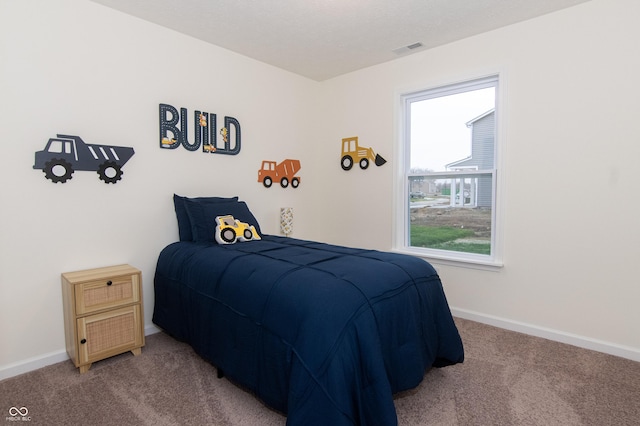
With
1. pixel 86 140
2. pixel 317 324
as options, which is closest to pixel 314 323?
pixel 317 324

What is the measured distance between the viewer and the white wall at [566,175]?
95.7 inches

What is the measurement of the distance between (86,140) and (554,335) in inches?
151

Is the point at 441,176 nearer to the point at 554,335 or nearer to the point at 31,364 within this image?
the point at 554,335

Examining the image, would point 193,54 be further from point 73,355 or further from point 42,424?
point 42,424

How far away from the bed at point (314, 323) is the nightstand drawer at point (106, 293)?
0.26 metres

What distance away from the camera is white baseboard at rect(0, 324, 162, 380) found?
2191 mm

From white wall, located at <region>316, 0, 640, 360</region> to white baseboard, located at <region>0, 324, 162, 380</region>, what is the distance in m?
3.18

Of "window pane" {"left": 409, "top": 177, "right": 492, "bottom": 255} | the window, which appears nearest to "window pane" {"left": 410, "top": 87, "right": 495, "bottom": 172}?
the window

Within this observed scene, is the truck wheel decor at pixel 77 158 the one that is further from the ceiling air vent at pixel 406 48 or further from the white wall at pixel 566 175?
the white wall at pixel 566 175

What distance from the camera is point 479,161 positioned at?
319cm

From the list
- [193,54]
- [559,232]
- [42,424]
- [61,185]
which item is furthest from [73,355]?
[559,232]

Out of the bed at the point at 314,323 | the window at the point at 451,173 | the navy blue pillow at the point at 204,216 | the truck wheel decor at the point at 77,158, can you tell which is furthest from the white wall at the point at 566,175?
the truck wheel decor at the point at 77,158

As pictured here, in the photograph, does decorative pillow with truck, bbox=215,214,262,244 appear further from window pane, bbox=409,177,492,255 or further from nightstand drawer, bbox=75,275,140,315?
window pane, bbox=409,177,492,255

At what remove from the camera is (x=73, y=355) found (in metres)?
2.27
